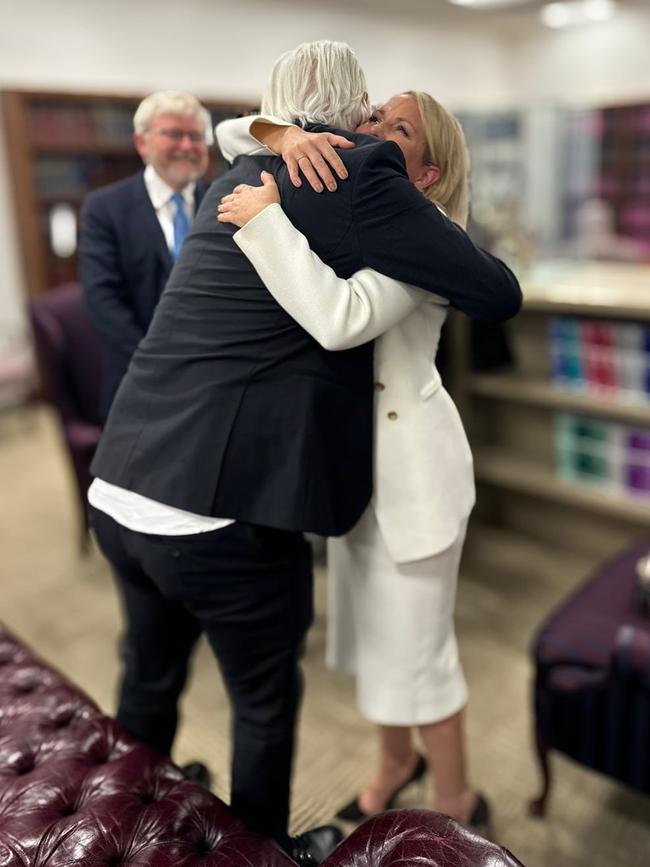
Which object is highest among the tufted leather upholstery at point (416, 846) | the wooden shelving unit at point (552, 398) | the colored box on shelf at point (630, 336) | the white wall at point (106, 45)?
the white wall at point (106, 45)

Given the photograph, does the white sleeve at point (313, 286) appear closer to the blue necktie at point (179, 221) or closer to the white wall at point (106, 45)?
the blue necktie at point (179, 221)

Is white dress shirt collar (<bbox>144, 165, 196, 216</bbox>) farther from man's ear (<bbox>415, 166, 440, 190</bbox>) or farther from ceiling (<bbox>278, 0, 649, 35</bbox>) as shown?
ceiling (<bbox>278, 0, 649, 35</bbox>)

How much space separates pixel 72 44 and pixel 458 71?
3661 mm

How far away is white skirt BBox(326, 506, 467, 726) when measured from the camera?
1.42 metres

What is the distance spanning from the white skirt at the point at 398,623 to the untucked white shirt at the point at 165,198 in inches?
23.2

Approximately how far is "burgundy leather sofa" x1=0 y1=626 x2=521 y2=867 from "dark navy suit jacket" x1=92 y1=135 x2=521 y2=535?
1.45ft

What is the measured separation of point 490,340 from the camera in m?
2.83

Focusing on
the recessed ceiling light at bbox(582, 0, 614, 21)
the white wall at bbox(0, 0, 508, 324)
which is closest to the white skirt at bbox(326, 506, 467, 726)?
the white wall at bbox(0, 0, 508, 324)

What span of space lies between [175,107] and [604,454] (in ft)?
7.63

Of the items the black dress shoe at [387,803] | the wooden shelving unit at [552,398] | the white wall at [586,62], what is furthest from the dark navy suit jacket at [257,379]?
the white wall at [586,62]

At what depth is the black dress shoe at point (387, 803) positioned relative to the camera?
174 cm

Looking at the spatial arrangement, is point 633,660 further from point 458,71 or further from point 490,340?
point 458,71

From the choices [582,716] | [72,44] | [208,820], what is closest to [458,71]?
[72,44]

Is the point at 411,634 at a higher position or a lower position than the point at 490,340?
lower
